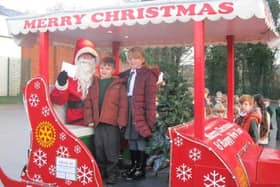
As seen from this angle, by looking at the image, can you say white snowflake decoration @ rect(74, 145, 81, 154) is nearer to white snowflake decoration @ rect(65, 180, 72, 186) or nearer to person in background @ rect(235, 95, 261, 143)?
white snowflake decoration @ rect(65, 180, 72, 186)

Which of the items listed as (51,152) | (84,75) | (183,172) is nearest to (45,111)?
(51,152)

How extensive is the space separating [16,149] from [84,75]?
4220 millimetres

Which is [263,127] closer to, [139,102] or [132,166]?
[132,166]

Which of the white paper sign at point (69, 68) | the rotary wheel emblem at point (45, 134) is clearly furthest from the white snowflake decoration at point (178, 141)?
the white paper sign at point (69, 68)

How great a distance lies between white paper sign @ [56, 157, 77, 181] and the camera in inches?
157

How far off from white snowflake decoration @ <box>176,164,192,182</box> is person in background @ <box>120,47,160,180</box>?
101 cm

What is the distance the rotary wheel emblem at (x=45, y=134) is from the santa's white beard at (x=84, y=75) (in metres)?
0.77

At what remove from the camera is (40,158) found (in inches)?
165

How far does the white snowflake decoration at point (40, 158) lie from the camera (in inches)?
164

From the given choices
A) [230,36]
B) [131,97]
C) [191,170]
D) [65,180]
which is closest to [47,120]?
[65,180]

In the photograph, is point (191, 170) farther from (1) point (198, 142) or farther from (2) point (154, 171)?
(2) point (154, 171)

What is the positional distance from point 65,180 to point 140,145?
1.04 m

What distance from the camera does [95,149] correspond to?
466 cm

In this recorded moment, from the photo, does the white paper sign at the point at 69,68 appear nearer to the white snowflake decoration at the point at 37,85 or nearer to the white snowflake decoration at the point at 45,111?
the white snowflake decoration at the point at 37,85
